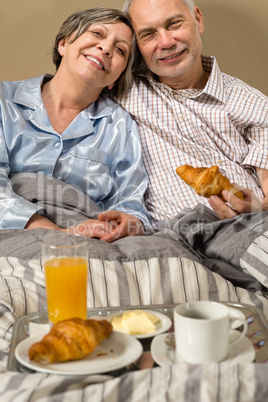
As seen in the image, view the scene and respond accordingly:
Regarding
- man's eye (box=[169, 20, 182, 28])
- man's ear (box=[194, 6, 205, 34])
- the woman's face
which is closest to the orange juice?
the woman's face

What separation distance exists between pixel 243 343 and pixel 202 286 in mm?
456

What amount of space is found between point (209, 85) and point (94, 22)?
19.5 inches

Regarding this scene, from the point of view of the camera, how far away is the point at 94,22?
1938 mm

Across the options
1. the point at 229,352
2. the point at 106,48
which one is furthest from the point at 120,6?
Result: the point at 229,352

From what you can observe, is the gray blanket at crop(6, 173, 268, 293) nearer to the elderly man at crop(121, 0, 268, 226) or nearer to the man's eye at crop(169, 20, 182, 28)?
the elderly man at crop(121, 0, 268, 226)

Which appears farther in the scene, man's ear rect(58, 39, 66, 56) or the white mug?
man's ear rect(58, 39, 66, 56)

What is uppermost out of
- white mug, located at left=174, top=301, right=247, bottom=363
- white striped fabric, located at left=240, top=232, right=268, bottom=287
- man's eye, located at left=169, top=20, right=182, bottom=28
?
man's eye, located at left=169, top=20, right=182, bottom=28

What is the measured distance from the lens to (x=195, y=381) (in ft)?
2.57

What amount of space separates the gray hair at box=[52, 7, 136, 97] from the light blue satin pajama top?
9cm

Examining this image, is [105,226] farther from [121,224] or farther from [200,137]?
[200,137]

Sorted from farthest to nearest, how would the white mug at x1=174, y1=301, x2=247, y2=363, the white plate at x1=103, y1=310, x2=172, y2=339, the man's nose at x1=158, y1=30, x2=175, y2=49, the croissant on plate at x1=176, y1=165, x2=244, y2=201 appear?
the man's nose at x1=158, y1=30, x2=175, y2=49
the croissant on plate at x1=176, y1=165, x2=244, y2=201
the white plate at x1=103, y1=310, x2=172, y2=339
the white mug at x1=174, y1=301, x2=247, y2=363

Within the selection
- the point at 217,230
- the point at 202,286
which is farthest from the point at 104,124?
the point at 202,286

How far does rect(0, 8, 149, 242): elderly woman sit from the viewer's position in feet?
6.13

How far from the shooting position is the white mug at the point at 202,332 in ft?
2.55
